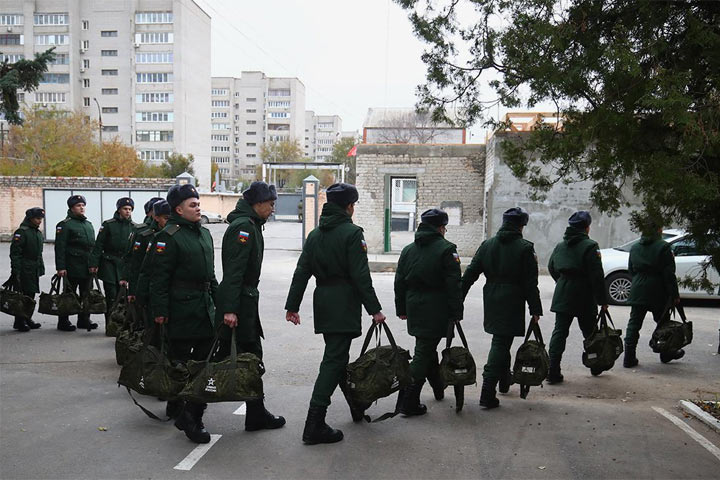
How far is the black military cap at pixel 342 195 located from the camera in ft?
16.4

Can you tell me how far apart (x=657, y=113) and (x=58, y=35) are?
93848mm

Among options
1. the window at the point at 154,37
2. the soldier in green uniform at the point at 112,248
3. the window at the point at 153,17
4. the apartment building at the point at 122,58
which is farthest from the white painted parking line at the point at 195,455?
the window at the point at 153,17

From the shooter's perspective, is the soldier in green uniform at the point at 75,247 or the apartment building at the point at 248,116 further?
the apartment building at the point at 248,116

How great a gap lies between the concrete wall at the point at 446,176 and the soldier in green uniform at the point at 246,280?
55.6 feet

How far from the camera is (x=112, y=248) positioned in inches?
347

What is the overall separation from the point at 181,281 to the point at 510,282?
301 centimetres

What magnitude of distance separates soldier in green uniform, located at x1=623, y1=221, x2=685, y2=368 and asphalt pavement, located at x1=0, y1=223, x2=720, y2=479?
0.27 m

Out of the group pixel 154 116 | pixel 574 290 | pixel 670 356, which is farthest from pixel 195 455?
pixel 154 116

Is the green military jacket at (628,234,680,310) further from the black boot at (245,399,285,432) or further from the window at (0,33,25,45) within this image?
the window at (0,33,25,45)

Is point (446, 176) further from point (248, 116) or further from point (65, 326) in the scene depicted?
point (248, 116)

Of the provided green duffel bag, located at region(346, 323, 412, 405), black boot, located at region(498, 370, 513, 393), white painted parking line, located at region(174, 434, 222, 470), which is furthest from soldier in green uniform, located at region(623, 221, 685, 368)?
white painted parking line, located at region(174, 434, 222, 470)

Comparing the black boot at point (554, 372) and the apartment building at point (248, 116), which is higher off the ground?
the apartment building at point (248, 116)

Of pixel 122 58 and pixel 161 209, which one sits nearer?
pixel 161 209

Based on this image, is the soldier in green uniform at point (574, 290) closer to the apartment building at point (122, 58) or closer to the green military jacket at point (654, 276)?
→ the green military jacket at point (654, 276)
